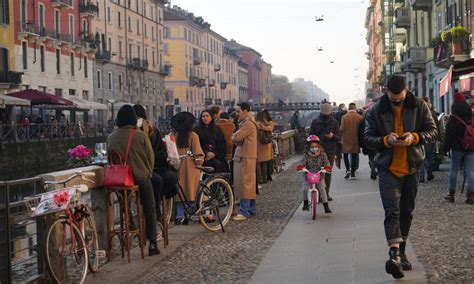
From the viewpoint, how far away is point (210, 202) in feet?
32.8

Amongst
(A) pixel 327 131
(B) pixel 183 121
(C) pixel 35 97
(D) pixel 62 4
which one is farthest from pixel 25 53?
(B) pixel 183 121

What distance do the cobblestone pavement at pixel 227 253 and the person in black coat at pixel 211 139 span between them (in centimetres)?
115

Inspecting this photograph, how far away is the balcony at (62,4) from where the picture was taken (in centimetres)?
5256

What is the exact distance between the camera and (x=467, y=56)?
27.4 metres

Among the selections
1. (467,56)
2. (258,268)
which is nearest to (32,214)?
(258,268)

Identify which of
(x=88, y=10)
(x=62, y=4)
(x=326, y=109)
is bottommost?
(x=326, y=109)

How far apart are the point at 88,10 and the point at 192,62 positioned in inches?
1698

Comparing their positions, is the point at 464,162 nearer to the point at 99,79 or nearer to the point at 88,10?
the point at 88,10

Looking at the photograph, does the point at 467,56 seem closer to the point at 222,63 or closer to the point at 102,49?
the point at 102,49

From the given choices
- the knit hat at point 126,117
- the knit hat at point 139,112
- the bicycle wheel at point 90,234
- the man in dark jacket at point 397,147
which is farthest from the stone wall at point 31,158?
→ the man in dark jacket at point 397,147

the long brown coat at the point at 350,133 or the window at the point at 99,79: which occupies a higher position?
the window at the point at 99,79

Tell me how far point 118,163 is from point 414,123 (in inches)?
126

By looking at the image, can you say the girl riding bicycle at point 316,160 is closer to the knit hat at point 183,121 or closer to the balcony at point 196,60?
the knit hat at point 183,121

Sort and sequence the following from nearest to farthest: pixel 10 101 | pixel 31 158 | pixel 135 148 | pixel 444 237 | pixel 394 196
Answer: pixel 394 196, pixel 135 148, pixel 444 237, pixel 10 101, pixel 31 158
